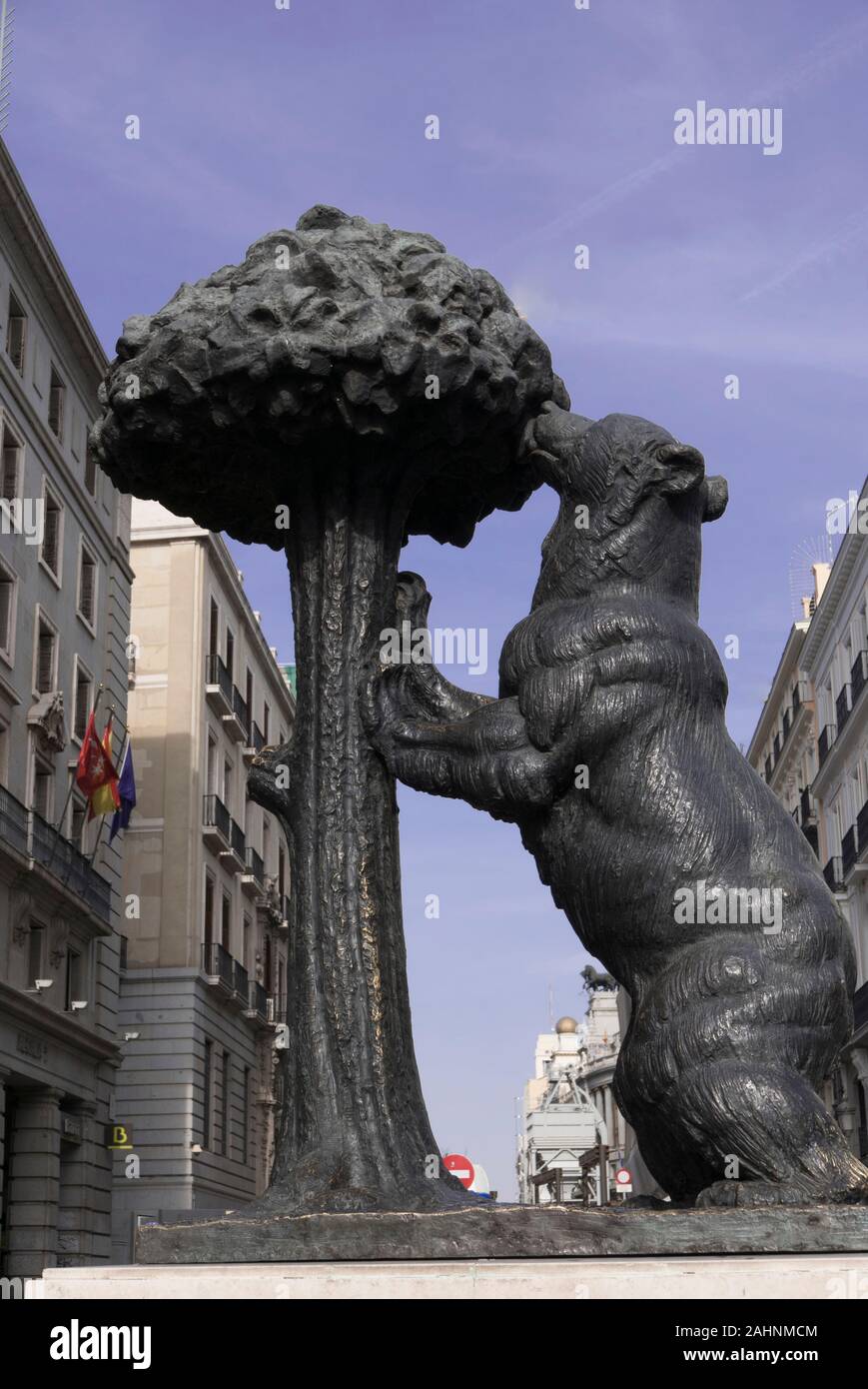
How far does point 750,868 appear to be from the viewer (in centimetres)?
430

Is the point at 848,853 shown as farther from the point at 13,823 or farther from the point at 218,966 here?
the point at 13,823

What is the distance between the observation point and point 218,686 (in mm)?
36031

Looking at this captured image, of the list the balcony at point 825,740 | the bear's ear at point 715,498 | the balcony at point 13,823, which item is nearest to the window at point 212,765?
the balcony at point 13,823

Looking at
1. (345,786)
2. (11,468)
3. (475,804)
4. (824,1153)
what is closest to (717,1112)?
(824,1153)

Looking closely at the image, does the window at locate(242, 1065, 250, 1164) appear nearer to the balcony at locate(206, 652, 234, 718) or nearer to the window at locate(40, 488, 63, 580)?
the balcony at locate(206, 652, 234, 718)

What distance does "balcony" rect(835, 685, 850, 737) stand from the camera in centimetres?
3717

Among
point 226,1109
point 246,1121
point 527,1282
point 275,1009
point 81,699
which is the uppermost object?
point 81,699

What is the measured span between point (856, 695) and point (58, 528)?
1878 cm

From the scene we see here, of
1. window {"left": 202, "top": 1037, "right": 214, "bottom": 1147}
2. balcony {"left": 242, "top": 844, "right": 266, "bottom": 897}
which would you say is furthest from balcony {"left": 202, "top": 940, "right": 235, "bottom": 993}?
balcony {"left": 242, "top": 844, "right": 266, "bottom": 897}

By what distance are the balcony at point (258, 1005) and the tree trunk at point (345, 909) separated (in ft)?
111

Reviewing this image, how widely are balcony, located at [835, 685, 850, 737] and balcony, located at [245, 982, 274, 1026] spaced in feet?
53.4

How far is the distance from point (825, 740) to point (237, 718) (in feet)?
51.7

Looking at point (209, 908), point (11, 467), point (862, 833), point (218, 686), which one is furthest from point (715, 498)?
point (209, 908)

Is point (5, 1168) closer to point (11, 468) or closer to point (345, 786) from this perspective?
point (11, 468)
